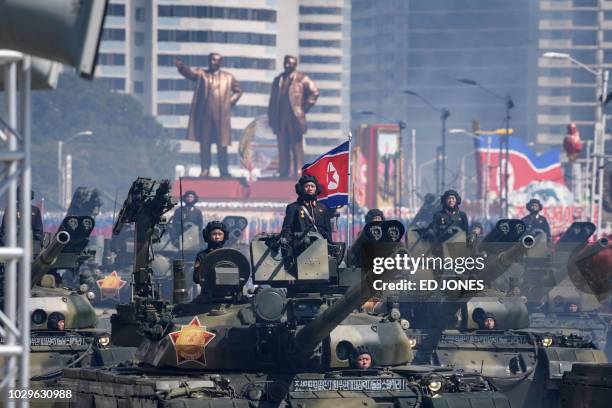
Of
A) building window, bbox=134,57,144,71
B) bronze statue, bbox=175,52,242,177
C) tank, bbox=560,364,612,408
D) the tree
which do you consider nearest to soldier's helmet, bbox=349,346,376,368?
tank, bbox=560,364,612,408

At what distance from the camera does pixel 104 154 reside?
15962 cm

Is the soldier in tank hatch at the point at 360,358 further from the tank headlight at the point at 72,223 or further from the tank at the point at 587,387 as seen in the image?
the tank headlight at the point at 72,223

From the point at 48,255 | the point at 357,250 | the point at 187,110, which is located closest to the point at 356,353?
the point at 357,250

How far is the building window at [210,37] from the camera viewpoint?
18725 centimetres

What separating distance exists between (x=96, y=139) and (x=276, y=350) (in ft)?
453

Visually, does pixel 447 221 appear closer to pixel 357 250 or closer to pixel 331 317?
pixel 357 250

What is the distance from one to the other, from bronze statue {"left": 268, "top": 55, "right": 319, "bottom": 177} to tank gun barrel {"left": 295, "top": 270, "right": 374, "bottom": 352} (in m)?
102

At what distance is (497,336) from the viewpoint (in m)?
33.8

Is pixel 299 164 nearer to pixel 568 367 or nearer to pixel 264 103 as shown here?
pixel 264 103

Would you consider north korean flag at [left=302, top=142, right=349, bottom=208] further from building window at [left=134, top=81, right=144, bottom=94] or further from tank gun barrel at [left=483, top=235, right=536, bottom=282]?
building window at [left=134, top=81, right=144, bottom=94]

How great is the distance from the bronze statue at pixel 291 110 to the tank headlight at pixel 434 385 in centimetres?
10228

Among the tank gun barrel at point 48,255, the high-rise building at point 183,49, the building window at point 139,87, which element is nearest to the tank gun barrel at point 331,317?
the tank gun barrel at point 48,255

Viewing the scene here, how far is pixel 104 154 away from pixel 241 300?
134193mm

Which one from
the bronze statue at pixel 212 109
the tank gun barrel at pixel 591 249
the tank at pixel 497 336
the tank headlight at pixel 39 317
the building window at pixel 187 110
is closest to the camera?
the tank at pixel 497 336
